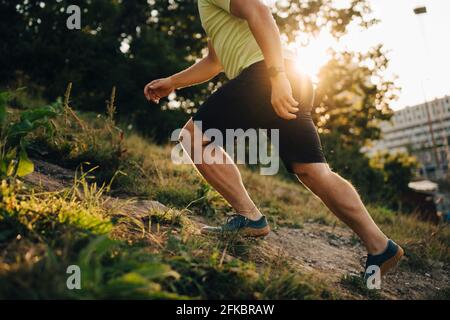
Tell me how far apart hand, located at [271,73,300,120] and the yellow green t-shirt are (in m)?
0.22

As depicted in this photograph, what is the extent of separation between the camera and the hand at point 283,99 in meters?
2.00

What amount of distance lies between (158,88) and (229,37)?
75 centimetres

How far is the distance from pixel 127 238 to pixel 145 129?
8839mm

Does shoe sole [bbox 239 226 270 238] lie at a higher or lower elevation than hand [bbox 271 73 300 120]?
lower

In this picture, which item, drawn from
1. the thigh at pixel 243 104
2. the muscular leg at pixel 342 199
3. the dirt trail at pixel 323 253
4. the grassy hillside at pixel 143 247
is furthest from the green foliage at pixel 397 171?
the thigh at pixel 243 104

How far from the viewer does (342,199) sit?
2.12 meters

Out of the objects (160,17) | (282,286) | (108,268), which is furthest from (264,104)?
(160,17)

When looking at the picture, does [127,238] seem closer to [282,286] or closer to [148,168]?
[282,286]

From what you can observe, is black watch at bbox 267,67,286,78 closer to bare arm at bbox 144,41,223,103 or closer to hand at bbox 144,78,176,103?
bare arm at bbox 144,41,223,103

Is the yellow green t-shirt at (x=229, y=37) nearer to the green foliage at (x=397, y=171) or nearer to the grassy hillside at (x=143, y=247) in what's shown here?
the grassy hillside at (x=143, y=247)

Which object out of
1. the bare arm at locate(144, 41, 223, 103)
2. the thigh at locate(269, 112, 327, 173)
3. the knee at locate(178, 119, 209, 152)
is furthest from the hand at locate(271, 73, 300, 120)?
the bare arm at locate(144, 41, 223, 103)

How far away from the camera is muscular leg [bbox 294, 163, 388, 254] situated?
212cm
